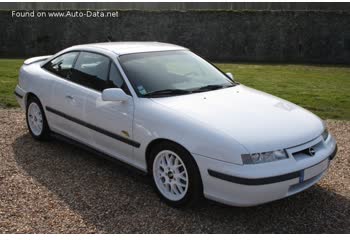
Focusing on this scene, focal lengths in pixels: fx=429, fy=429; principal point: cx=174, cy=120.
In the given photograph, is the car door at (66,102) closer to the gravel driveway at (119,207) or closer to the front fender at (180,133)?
the gravel driveway at (119,207)

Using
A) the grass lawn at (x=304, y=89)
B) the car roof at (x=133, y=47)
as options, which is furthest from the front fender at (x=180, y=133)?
the grass lawn at (x=304, y=89)

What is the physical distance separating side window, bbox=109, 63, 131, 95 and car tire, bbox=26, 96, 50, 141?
1536 millimetres

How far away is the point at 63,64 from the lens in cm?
558

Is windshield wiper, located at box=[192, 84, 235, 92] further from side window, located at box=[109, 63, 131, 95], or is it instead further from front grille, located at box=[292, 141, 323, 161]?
front grille, located at box=[292, 141, 323, 161]

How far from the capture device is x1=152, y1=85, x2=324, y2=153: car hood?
3.66m

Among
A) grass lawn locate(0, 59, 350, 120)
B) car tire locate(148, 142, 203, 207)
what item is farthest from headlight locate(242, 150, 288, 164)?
grass lawn locate(0, 59, 350, 120)

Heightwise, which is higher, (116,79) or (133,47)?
(133,47)

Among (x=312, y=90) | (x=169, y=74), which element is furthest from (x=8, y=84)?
(x=312, y=90)

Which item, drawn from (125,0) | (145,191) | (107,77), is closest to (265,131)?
(145,191)

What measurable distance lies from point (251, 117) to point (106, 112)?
1551mm

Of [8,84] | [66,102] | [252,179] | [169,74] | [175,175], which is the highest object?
[169,74]

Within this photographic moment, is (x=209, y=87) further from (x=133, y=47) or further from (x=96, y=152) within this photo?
(x=96, y=152)

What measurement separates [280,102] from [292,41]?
57.0 ft

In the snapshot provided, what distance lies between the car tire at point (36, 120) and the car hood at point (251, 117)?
2195mm
